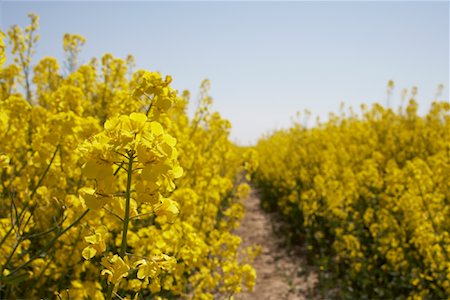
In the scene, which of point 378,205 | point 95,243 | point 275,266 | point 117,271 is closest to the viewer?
point 117,271

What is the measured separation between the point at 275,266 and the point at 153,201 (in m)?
5.56

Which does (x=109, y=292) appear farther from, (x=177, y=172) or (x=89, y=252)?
(x=177, y=172)

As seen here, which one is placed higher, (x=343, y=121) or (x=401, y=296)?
(x=343, y=121)

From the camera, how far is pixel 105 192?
1.26 m

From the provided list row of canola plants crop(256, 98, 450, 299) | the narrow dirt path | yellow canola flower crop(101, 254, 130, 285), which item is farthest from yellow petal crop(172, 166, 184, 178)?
row of canola plants crop(256, 98, 450, 299)

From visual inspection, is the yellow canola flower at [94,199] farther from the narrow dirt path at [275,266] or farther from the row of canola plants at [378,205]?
the row of canola plants at [378,205]

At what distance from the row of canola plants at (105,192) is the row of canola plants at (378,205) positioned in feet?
5.15

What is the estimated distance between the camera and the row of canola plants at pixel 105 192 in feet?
3.98

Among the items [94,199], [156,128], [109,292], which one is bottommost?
[109,292]

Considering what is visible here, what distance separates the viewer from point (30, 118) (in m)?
3.76

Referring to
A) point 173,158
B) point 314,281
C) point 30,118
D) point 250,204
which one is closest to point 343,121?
point 250,204

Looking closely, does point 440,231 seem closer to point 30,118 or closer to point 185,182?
point 185,182

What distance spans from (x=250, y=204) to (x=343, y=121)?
3844 millimetres

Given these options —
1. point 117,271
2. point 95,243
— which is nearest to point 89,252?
point 95,243
